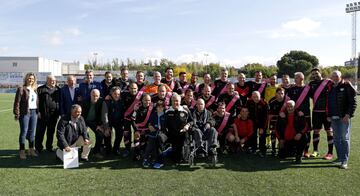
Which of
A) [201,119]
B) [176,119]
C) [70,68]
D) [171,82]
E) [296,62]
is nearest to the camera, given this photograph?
[176,119]

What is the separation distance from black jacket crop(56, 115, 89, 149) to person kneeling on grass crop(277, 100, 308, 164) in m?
3.79

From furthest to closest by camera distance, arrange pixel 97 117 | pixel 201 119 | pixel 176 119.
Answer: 1. pixel 97 117
2. pixel 201 119
3. pixel 176 119

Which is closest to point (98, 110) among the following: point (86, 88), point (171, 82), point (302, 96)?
point (86, 88)

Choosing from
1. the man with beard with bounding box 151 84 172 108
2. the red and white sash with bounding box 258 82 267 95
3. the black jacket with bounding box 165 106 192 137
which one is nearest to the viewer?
the black jacket with bounding box 165 106 192 137

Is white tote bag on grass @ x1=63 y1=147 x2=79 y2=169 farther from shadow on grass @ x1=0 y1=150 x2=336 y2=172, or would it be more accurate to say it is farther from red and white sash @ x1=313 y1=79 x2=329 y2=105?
red and white sash @ x1=313 y1=79 x2=329 y2=105

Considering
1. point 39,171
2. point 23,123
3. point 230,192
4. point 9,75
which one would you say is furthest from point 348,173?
point 9,75

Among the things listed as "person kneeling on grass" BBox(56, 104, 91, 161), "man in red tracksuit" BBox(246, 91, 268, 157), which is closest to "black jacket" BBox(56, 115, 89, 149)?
"person kneeling on grass" BBox(56, 104, 91, 161)

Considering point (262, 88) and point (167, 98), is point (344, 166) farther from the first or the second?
point (167, 98)

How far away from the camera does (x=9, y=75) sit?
40.5m

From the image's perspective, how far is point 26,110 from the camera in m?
6.89

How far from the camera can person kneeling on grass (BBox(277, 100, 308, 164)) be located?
662 centimetres

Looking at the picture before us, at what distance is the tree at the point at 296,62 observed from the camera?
55.7m

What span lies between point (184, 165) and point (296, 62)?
53.4 meters

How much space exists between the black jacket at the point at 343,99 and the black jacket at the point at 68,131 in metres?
4.56
